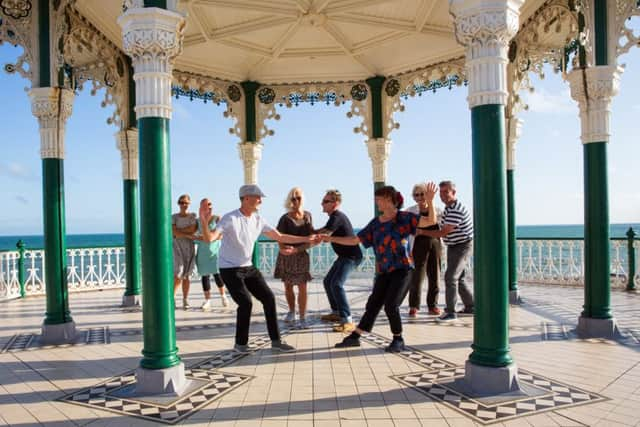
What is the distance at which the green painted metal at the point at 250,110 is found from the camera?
9.23 metres

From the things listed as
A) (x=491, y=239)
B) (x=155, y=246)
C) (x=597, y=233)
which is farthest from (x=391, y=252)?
(x=597, y=233)

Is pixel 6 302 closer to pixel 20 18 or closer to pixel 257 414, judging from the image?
pixel 20 18

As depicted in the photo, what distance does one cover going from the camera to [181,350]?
4.78 metres

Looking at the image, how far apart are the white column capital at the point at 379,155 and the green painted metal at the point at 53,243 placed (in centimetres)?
539

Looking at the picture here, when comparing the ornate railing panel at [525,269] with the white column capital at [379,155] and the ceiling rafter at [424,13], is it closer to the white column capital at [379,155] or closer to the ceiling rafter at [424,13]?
the white column capital at [379,155]

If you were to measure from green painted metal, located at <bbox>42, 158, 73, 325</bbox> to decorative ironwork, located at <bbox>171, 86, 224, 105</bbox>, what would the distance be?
378cm

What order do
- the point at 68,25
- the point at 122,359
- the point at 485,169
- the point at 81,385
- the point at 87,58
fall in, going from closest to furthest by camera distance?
the point at 485,169 → the point at 81,385 → the point at 122,359 → the point at 68,25 → the point at 87,58

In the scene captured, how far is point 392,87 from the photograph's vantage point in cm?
896

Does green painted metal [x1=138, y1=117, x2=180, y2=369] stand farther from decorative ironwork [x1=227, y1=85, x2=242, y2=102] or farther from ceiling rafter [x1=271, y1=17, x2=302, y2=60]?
decorative ironwork [x1=227, y1=85, x2=242, y2=102]

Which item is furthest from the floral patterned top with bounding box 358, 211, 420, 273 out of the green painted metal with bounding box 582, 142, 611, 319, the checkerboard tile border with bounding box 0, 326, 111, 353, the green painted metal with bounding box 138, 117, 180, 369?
the checkerboard tile border with bounding box 0, 326, 111, 353

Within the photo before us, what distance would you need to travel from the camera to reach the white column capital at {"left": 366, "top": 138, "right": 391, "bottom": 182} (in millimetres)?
9000

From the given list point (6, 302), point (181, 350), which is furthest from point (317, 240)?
point (6, 302)

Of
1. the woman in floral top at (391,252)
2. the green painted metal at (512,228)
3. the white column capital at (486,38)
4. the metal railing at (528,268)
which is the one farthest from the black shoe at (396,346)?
the metal railing at (528,268)

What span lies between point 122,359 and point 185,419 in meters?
1.71
